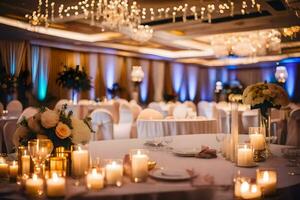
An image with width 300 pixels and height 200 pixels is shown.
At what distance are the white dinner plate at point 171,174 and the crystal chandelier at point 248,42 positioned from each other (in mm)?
9385

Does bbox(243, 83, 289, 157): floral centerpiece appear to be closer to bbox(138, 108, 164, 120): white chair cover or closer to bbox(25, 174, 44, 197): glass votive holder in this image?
bbox(25, 174, 44, 197): glass votive holder

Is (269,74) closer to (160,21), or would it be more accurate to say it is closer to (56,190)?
(160,21)

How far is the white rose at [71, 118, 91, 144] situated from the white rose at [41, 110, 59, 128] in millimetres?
113

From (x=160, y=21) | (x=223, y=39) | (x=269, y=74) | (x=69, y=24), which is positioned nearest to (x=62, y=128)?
(x=160, y=21)

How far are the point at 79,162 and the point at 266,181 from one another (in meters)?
0.79

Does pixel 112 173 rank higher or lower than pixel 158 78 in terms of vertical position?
lower

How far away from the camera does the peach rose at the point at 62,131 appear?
6.05 feet

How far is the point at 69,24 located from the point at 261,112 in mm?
8921

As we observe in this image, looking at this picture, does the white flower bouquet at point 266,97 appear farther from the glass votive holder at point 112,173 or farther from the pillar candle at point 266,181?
the glass votive holder at point 112,173

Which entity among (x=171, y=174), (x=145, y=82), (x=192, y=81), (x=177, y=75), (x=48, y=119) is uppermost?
(x=177, y=75)

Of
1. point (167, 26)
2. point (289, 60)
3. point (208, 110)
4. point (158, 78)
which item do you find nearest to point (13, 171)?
point (167, 26)

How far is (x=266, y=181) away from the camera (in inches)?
59.9

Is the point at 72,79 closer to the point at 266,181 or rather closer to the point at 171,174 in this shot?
the point at 171,174

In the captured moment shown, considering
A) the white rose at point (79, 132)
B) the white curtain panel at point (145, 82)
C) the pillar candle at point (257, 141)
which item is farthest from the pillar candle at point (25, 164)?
the white curtain panel at point (145, 82)
